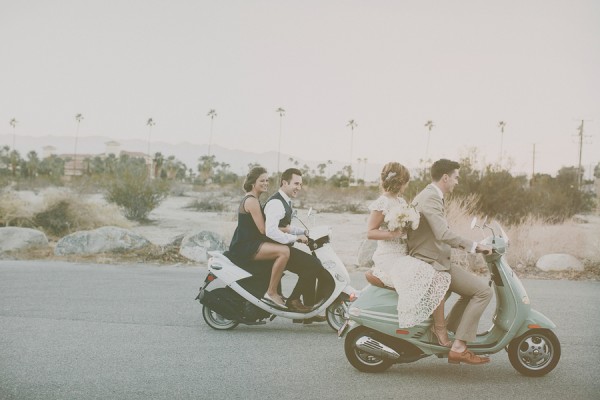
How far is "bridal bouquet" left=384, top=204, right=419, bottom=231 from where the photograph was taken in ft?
18.9

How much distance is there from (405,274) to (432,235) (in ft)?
1.48

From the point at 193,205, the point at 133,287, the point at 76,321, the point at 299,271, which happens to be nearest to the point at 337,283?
the point at 299,271

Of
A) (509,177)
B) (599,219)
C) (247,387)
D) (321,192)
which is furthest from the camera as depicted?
(321,192)

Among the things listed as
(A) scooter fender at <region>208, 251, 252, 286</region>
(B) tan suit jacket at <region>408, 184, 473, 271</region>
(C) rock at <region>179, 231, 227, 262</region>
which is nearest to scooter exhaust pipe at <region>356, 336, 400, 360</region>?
(B) tan suit jacket at <region>408, 184, 473, 271</region>

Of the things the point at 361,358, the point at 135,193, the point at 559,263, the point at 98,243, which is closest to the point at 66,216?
the point at 98,243

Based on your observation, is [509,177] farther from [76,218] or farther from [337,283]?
[337,283]

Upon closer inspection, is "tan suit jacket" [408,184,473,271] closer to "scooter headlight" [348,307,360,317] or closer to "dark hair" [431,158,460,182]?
"dark hair" [431,158,460,182]

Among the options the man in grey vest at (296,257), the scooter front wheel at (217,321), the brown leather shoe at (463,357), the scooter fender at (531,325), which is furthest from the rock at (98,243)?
the scooter fender at (531,325)

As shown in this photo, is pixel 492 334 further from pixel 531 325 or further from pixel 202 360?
pixel 202 360

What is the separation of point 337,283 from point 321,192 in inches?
1482

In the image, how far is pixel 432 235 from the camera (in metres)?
5.98

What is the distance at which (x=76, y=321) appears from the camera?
8.21 metres

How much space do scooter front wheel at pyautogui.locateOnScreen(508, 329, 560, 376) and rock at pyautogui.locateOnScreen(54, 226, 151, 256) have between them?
11.3 metres

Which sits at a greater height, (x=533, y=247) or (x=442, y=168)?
(x=442, y=168)
